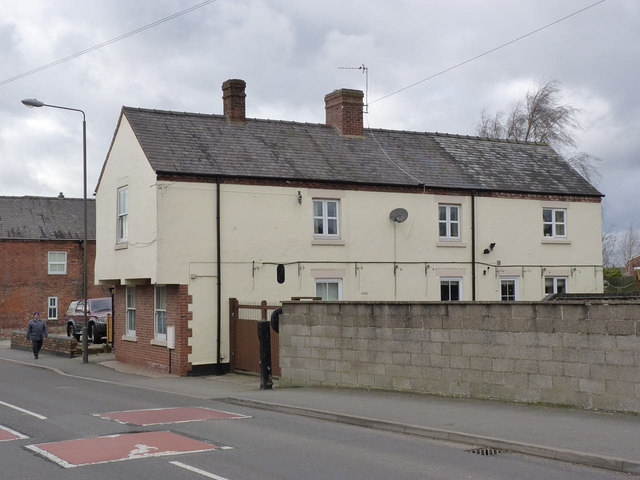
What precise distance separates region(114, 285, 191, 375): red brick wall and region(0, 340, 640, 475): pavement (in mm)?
2346

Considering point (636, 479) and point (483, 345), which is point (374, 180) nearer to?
point (483, 345)

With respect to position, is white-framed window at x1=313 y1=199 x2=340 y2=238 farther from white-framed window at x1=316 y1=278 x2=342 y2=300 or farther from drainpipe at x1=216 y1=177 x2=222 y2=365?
drainpipe at x1=216 y1=177 x2=222 y2=365

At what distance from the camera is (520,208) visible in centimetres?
2703

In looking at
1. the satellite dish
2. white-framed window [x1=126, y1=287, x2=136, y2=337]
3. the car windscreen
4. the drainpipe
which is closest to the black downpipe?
the satellite dish

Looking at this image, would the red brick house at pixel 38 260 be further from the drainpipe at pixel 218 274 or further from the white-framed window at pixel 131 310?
the drainpipe at pixel 218 274

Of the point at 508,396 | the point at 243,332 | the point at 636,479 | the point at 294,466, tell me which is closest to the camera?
the point at 636,479

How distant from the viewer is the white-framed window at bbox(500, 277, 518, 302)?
26500mm

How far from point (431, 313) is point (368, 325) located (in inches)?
68.1

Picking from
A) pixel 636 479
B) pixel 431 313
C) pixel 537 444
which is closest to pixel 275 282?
pixel 431 313

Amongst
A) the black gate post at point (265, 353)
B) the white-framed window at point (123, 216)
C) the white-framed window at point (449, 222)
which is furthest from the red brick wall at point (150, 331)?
the white-framed window at point (449, 222)

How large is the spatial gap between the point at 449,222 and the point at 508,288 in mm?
3016

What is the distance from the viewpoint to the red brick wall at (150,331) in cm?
2172

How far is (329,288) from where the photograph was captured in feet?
78.6

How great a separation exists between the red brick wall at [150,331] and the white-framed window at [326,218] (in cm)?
451
